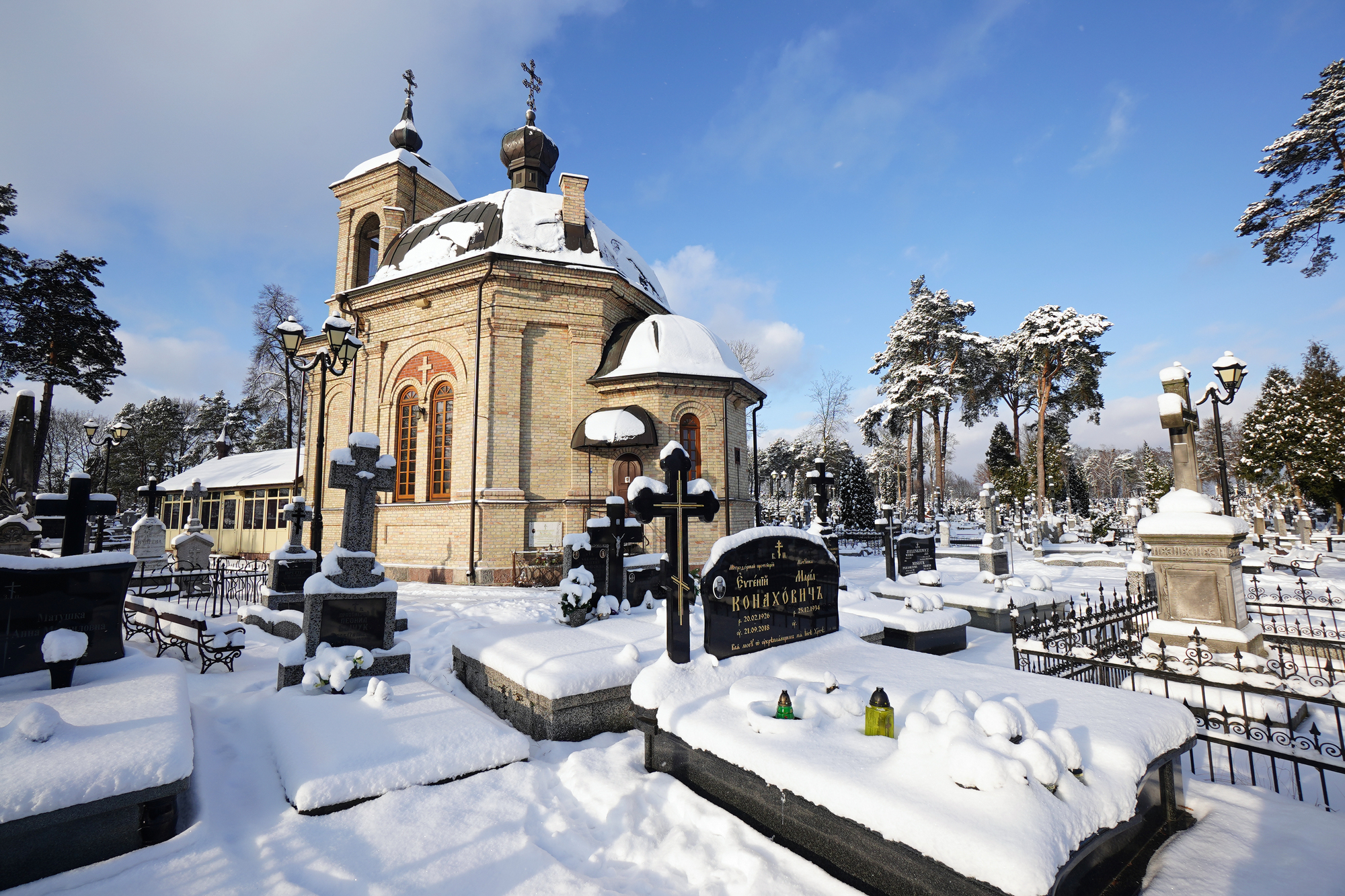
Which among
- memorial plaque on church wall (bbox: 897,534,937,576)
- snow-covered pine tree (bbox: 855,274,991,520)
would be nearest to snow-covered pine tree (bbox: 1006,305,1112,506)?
snow-covered pine tree (bbox: 855,274,991,520)

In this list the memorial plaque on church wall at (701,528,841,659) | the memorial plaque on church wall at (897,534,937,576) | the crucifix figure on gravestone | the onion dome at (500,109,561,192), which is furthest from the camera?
the onion dome at (500,109,561,192)

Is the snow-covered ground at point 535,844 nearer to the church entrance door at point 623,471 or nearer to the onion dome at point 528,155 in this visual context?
the church entrance door at point 623,471

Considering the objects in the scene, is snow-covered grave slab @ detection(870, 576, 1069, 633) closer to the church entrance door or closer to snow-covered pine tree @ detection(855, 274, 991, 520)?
the church entrance door

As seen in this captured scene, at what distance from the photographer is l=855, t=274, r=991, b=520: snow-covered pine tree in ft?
105

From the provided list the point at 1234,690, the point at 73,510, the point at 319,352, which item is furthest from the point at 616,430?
the point at 1234,690

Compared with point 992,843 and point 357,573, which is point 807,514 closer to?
point 357,573

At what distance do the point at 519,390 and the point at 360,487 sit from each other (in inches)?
335

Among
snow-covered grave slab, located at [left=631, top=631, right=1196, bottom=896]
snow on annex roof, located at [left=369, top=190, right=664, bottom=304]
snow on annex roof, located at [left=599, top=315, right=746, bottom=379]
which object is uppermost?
snow on annex roof, located at [left=369, top=190, right=664, bottom=304]

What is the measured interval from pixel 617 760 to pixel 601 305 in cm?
1337

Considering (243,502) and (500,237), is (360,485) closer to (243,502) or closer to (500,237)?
(500,237)

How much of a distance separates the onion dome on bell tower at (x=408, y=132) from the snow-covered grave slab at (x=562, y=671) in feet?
72.8

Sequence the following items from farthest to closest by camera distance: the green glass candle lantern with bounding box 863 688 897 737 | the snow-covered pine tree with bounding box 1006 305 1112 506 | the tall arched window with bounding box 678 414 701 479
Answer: the snow-covered pine tree with bounding box 1006 305 1112 506, the tall arched window with bounding box 678 414 701 479, the green glass candle lantern with bounding box 863 688 897 737

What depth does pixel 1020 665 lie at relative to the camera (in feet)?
21.2

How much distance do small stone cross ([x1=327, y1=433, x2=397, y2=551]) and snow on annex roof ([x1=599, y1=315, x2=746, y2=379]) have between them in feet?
28.2
